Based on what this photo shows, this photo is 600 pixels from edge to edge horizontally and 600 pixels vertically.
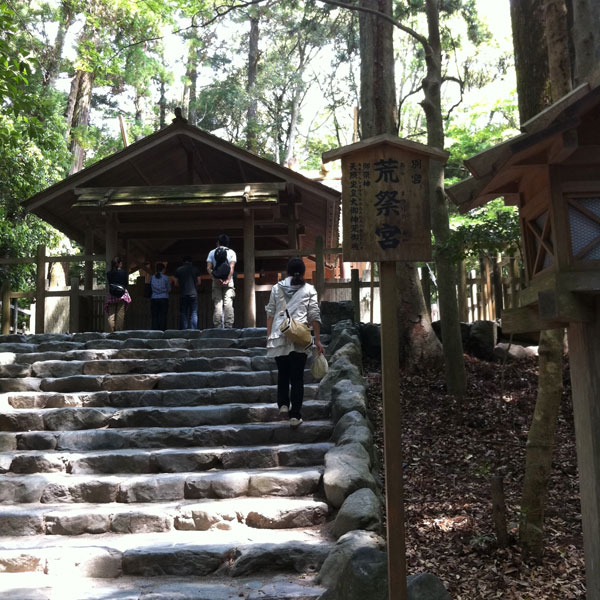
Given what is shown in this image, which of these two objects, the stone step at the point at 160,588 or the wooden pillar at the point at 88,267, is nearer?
the stone step at the point at 160,588

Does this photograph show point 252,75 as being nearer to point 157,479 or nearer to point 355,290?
point 355,290

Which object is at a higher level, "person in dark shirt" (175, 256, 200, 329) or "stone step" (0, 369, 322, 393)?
"person in dark shirt" (175, 256, 200, 329)

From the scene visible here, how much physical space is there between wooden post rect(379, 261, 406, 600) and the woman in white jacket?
3.13m

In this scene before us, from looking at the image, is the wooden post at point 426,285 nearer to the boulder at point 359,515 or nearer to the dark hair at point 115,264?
the dark hair at point 115,264

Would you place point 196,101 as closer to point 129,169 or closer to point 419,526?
point 129,169

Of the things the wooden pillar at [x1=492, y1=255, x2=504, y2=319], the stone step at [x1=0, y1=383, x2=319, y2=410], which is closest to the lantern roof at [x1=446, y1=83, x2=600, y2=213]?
the stone step at [x1=0, y1=383, x2=319, y2=410]

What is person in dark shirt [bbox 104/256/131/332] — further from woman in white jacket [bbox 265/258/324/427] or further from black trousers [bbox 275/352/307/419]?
black trousers [bbox 275/352/307/419]

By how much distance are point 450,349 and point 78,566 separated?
626cm

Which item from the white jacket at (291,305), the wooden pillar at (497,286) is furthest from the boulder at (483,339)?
the white jacket at (291,305)

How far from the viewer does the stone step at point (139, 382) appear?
8547 millimetres

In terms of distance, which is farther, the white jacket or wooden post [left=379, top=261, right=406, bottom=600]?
the white jacket

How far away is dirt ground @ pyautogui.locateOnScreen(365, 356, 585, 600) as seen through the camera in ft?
16.5

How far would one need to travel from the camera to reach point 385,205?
3.79 m

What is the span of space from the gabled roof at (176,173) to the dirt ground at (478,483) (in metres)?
4.91
